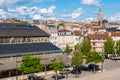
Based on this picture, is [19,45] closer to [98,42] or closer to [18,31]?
[18,31]

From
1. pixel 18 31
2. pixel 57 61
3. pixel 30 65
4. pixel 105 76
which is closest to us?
pixel 30 65

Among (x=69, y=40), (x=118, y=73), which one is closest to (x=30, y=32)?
(x=118, y=73)

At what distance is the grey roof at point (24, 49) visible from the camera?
2815 inches

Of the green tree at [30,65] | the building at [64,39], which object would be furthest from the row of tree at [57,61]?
the building at [64,39]

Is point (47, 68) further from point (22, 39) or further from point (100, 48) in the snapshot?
point (100, 48)

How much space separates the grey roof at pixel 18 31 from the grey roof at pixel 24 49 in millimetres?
2482

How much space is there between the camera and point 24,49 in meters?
76.4

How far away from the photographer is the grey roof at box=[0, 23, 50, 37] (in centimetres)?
7688

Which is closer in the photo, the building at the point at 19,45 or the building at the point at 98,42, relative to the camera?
the building at the point at 19,45

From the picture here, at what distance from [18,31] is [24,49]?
665 centimetres

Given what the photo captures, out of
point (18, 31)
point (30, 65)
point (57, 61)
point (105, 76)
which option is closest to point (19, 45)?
point (18, 31)

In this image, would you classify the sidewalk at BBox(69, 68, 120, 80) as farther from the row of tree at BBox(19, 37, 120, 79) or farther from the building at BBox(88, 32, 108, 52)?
the building at BBox(88, 32, 108, 52)

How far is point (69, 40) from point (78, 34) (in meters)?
9.44

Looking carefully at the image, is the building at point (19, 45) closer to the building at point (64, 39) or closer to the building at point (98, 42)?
the building at point (64, 39)
